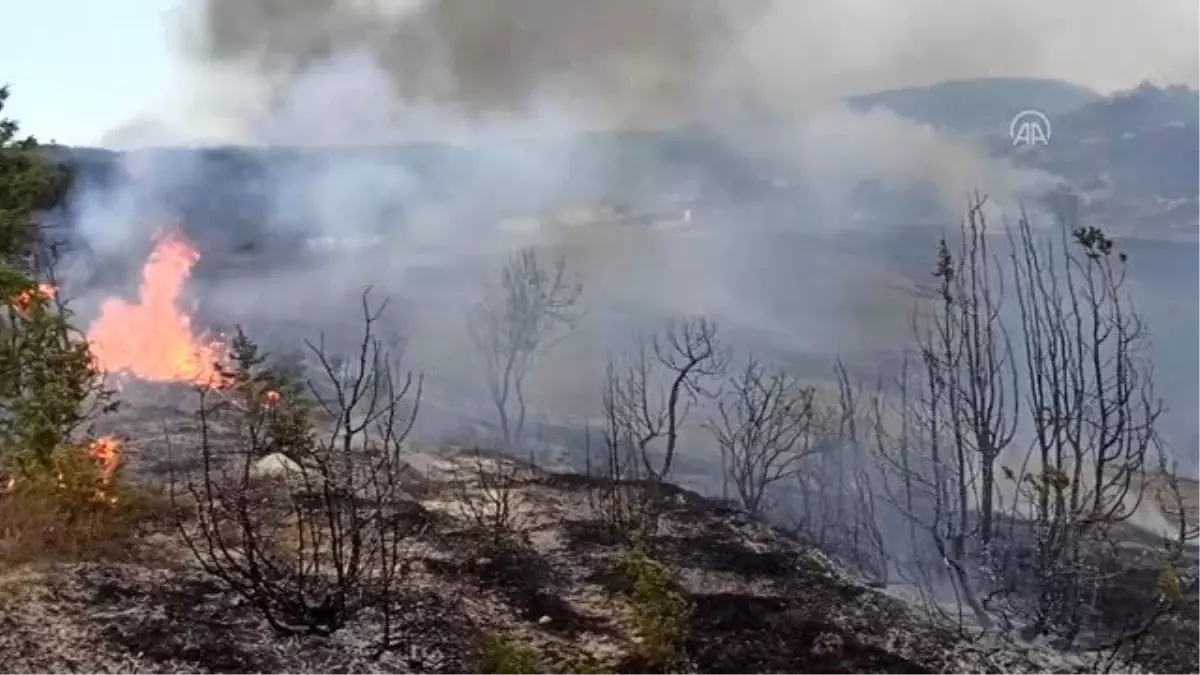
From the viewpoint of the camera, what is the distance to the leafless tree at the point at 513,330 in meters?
23.7

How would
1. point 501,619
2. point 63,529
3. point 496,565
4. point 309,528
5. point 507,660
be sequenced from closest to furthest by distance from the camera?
point 507,660, point 501,619, point 63,529, point 496,565, point 309,528

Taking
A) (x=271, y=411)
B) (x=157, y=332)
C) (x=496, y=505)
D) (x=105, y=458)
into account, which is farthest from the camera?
(x=157, y=332)

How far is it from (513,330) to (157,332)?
8034 mm

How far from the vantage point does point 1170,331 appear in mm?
28984

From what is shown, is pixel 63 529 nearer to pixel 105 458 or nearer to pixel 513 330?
pixel 105 458

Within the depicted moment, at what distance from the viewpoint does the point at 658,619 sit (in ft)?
20.5

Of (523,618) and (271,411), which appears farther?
(271,411)

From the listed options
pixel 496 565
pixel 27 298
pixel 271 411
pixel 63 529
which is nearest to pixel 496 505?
pixel 496 565

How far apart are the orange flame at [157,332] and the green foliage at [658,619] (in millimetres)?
14638

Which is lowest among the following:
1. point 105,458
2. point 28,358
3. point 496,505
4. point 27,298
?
point 496,505

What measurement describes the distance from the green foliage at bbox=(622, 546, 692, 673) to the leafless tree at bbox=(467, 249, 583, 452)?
1528 centimetres

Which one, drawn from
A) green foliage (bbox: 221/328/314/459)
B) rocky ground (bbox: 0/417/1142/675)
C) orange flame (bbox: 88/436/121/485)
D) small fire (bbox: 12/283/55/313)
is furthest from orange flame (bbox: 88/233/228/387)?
rocky ground (bbox: 0/417/1142/675)

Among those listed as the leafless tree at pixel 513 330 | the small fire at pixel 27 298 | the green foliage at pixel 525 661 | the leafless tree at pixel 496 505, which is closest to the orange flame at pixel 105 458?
the small fire at pixel 27 298

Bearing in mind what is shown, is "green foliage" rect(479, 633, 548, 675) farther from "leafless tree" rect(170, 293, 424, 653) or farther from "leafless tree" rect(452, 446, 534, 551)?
"leafless tree" rect(452, 446, 534, 551)
